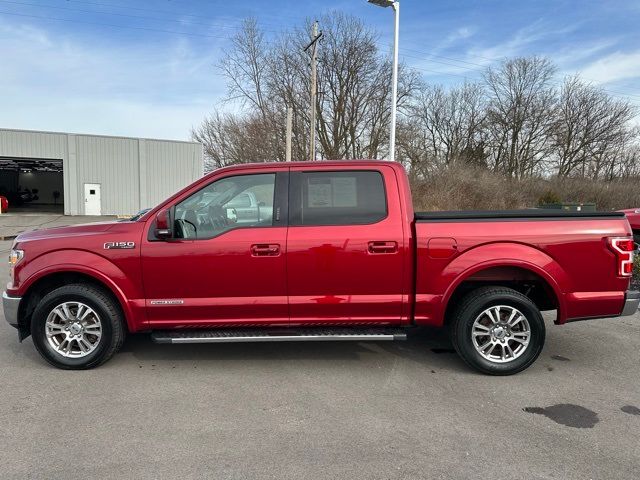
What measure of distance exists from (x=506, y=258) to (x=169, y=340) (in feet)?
10.2

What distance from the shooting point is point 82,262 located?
4117mm

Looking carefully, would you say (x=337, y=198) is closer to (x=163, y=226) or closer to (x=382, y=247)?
(x=382, y=247)

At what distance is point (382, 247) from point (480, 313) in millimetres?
1095

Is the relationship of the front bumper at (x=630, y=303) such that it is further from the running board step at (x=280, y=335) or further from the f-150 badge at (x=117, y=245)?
the f-150 badge at (x=117, y=245)

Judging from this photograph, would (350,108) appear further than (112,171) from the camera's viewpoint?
Yes

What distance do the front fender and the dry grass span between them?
70.3 ft

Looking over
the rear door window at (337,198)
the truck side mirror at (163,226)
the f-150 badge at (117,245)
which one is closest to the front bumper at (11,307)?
the f-150 badge at (117,245)

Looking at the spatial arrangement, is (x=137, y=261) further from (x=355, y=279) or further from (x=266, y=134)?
(x=266, y=134)

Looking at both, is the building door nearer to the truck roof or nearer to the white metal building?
the white metal building

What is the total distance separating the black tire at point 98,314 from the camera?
4168 mm

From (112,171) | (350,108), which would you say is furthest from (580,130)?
(112,171)

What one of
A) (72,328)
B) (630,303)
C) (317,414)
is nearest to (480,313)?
(630,303)

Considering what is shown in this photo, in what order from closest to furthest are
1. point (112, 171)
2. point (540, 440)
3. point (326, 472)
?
point (326, 472) < point (540, 440) < point (112, 171)

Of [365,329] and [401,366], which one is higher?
[365,329]
